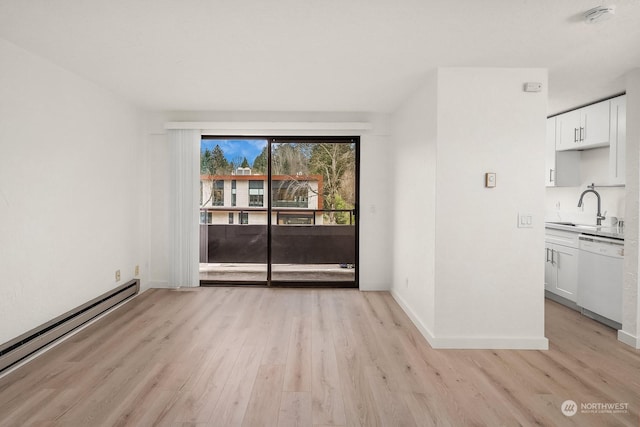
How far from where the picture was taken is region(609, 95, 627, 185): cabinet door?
12.6ft

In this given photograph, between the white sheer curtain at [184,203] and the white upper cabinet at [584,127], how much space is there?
194 inches

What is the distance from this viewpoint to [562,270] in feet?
14.4

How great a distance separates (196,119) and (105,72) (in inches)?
64.3

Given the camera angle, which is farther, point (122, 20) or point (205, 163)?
point (205, 163)

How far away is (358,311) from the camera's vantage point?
4.21 meters

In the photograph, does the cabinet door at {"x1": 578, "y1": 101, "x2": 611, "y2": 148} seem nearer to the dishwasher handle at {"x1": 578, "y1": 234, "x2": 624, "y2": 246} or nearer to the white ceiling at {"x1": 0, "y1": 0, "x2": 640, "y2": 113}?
the white ceiling at {"x1": 0, "y1": 0, "x2": 640, "y2": 113}

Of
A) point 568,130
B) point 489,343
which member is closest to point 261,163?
point 489,343

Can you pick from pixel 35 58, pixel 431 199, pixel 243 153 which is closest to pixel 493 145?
pixel 431 199

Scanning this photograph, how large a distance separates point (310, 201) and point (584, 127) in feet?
11.8

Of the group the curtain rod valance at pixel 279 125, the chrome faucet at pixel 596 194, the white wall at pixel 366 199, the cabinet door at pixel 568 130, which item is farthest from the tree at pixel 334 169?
the chrome faucet at pixel 596 194

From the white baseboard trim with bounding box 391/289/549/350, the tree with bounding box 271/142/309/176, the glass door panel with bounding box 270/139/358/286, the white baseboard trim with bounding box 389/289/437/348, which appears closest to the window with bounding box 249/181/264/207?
the glass door panel with bounding box 270/139/358/286

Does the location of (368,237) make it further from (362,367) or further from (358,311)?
(362,367)

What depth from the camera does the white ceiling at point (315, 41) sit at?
7.32 ft

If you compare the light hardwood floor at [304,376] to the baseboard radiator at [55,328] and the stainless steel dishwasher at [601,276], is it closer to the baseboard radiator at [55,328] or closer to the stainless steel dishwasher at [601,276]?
the baseboard radiator at [55,328]
